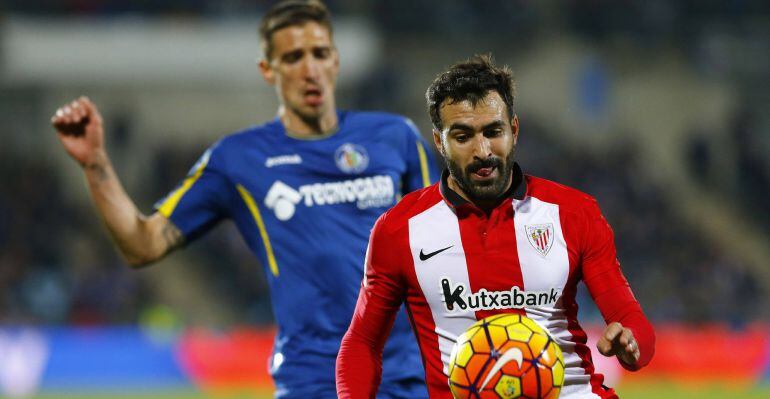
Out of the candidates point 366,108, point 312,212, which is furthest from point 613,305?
point 366,108

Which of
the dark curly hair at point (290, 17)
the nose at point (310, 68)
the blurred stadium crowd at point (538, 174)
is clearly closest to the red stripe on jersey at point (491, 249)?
the nose at point (310, 68)

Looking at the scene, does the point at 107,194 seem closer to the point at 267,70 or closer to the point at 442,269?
the point at 267,70

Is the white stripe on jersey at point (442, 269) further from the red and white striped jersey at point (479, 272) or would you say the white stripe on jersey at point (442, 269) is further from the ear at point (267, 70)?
the ear at point (267, 70)

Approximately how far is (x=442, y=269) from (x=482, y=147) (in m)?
0.41

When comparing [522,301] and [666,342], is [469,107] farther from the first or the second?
[666,342]

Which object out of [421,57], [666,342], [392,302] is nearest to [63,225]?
[421,57]

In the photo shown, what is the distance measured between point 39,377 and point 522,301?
11.6m

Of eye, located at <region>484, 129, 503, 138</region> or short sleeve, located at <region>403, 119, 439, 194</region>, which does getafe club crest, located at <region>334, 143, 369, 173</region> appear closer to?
short sleeve, located at <region>403, 119, 439, 194</region>

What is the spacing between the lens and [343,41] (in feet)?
66.7

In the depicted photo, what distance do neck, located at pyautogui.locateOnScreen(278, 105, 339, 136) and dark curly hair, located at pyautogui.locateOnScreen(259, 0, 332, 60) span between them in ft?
1.09

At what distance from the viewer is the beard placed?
3.62m

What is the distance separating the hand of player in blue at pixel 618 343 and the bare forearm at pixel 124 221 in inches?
87.4

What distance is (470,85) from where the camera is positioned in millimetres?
3646

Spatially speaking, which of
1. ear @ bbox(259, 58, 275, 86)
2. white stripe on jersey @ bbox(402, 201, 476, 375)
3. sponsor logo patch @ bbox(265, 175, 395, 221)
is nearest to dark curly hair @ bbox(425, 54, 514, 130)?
white stripe on jersey @ bbox(402, 201, 476, 375)
